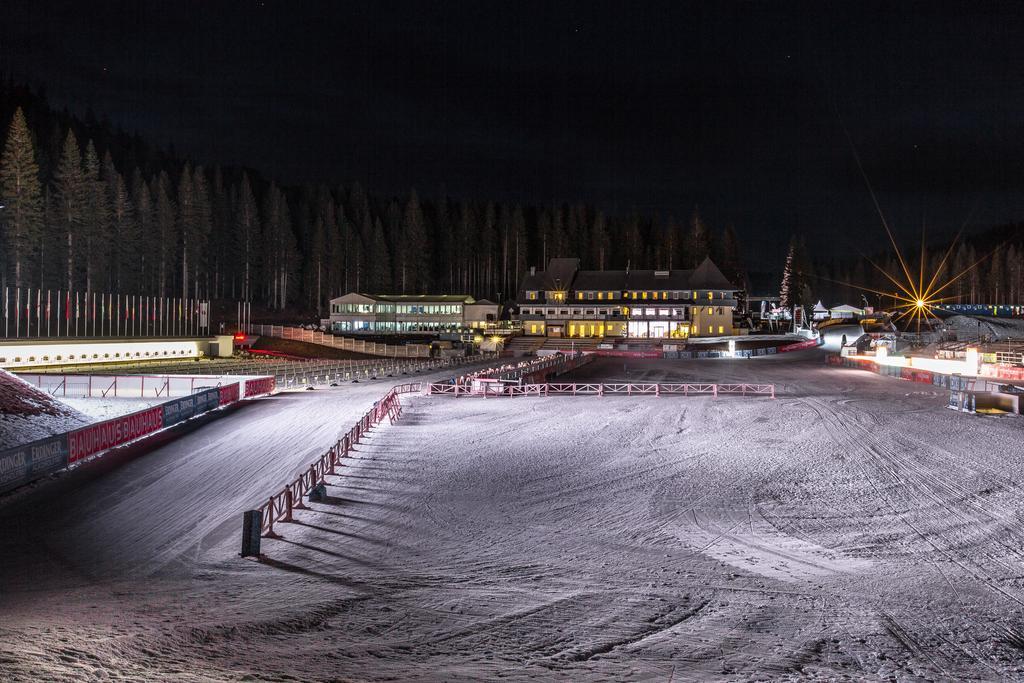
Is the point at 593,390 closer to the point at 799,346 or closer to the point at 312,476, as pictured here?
the point at 312,476

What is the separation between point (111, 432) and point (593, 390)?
91.2 feet

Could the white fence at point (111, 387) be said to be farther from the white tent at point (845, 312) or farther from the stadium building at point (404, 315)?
the white tent at point (845, 312)

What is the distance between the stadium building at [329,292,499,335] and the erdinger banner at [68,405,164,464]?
62.2 metres

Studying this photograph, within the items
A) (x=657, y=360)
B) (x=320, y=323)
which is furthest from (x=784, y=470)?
(x=320, y=323)

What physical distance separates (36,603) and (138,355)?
50472 millimetres

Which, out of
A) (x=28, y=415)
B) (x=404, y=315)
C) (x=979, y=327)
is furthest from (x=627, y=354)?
(x=28, y=415)

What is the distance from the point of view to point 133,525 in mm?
17234

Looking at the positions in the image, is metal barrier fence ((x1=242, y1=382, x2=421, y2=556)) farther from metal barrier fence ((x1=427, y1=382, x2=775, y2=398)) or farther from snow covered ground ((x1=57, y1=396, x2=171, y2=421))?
snow covered ground ((x1=57, y1=396, x2=171, y2=421))

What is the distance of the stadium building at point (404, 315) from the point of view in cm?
9262

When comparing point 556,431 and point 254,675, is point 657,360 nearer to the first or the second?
point 556,431

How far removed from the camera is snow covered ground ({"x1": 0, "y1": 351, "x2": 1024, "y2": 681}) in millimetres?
10078

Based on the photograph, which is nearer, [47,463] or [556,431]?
[47,463]

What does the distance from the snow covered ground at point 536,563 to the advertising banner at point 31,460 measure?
84 cm

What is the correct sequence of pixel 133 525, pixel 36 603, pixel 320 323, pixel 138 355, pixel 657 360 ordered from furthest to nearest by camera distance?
pixel 320 323, pixel 657 360, pixel 138 355, pixel 133 525, pixel 36 603
